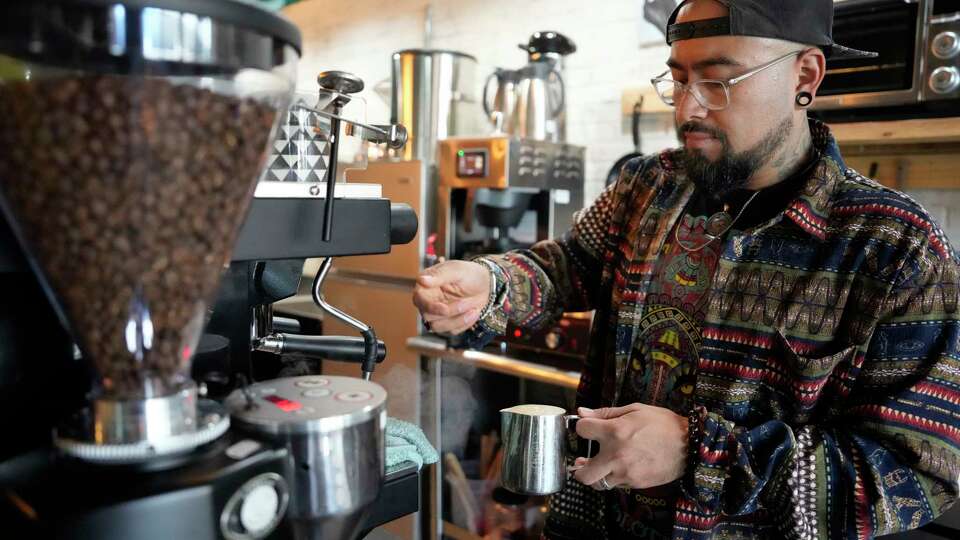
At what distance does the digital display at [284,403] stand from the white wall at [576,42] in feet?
6.47

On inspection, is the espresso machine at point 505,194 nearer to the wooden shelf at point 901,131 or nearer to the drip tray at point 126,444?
the wooden shelf at point 901,131

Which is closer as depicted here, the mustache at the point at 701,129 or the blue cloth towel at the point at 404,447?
the blue cloth towel at the point at 404,447

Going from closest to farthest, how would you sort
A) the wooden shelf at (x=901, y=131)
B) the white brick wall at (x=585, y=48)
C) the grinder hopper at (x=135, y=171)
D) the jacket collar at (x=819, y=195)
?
the grinder hopper at (x=135, y=171)
the jacket collar at (x=819, y=195)
the wooden shelf at (x=901, y=131)
the white brick wall at (x=585, y=48)

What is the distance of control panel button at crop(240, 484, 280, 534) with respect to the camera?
0.52 m

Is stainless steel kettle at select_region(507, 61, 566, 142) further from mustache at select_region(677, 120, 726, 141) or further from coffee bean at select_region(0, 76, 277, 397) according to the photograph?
coffee bean at select_region(0, 76, 277, 397)

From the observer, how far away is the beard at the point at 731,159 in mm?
1243

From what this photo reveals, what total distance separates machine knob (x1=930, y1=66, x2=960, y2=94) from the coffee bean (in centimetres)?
179

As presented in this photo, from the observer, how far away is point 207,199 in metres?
0.50

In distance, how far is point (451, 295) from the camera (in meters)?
1.29

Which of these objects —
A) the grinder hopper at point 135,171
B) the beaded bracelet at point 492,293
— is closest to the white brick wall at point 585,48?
the beaded bracelet at point 492,293

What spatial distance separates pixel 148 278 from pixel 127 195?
0.18 ft

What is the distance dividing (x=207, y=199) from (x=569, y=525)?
105 centimetres

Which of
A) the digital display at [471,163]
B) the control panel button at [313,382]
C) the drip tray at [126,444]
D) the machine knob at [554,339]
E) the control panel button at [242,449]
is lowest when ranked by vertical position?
the machine knob at [554,339]

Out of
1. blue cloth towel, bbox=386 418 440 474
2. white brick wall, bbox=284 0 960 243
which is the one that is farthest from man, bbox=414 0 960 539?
white brick wall, bbox=284 0 960 243
